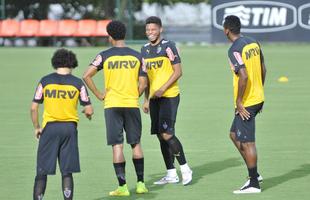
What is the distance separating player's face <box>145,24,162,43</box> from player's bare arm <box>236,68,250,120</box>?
4.01 feet

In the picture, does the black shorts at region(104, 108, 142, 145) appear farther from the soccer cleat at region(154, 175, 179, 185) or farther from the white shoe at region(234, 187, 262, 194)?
the white shoe at region(234, 187, 262, 194)

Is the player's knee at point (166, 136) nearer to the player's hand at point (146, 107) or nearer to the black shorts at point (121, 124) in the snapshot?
the player's hand at point (146, 107)

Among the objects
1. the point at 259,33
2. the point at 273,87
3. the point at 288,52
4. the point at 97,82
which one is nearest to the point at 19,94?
the point at 97,82

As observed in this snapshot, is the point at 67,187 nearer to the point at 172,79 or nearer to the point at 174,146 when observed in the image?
the point at 174,146

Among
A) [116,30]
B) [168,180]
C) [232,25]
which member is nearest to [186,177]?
[168,180]

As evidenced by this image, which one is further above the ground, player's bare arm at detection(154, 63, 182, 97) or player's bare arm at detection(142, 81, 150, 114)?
player's bare arm at detection(154, 63, 182, 97)

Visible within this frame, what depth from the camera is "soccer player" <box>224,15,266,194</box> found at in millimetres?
10609

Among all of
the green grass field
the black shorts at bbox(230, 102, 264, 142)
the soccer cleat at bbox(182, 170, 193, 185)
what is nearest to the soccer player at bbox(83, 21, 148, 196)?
the green grass field

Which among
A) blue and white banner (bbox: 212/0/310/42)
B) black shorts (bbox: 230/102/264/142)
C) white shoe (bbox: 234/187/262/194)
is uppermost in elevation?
black shorts (bbox: 230/102/264/142)

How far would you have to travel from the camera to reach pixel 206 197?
1052cm

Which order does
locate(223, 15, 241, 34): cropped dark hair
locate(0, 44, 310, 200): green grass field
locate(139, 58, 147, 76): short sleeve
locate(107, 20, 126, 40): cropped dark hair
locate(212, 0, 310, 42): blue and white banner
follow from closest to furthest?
locate(107, 20, 126, 40): cropped dark hair
locate(139, 58, 147, 76): short sleeve
locate(223, 15, 241, 34): cropped dark hair
locate(0, 44, 310, 200): green grass field
locate(212, 0, 310, 42): blue and white banner

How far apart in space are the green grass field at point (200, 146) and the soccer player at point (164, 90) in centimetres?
29

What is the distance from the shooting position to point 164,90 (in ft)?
37.1

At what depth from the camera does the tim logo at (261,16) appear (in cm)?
3925
